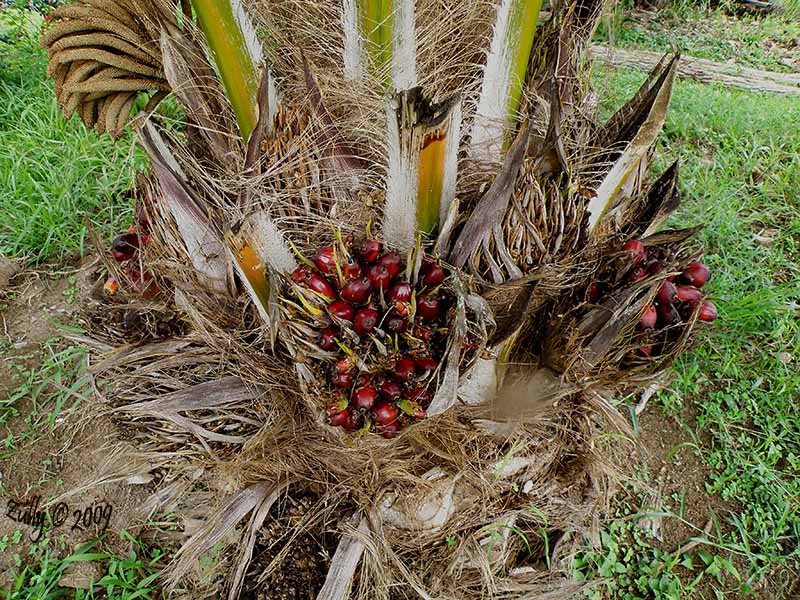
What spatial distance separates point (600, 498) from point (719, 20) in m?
6.30

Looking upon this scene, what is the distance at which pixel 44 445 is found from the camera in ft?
7.48

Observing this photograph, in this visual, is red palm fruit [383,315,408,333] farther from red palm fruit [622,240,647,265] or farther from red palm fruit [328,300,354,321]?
red palm fruit [622,240,647,265]

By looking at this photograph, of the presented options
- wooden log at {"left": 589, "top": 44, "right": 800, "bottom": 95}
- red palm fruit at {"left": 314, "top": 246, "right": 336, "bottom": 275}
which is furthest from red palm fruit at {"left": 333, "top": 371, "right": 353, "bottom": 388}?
wooden log at {"left": 589, "top": 44, "right": 800, "bottom": 95}

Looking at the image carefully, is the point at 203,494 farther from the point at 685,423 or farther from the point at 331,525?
the point at 685,423

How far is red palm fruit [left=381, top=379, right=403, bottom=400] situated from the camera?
1.14 metres

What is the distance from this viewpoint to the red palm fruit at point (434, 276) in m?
1.15

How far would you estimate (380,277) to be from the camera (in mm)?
1125

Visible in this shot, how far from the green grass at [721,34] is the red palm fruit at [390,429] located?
4.76m

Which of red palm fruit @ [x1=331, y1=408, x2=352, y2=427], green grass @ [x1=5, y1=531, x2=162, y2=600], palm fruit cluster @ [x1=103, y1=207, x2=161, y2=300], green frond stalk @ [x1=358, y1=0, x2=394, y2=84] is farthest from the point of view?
green grass @ [x1=5, y1=531, x2=162, y2=600]

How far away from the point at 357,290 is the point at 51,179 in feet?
9.09

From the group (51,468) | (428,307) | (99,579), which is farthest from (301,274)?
(51,468)

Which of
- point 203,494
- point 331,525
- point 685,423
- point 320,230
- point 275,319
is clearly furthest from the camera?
point 685,423

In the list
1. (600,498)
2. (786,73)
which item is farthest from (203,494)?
(786,73)

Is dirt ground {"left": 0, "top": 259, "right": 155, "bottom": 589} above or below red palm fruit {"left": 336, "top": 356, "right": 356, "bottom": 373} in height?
below
